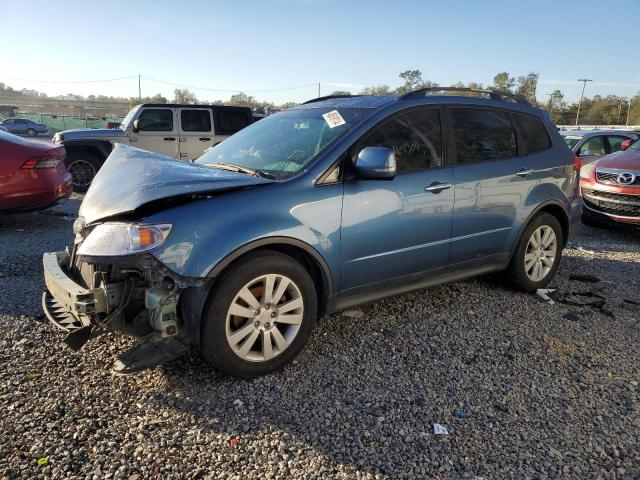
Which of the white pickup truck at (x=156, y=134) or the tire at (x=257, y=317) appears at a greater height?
the white pickup truck at (x=156, y=134)

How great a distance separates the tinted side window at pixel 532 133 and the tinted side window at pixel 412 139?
3.59ft

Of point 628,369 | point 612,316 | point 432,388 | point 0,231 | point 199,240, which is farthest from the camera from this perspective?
point 0,231

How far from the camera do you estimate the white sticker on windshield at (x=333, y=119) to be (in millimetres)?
3547

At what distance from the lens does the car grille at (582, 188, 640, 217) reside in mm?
7031

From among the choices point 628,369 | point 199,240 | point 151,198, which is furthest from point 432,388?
point 151,198

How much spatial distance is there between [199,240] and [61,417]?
1.20m

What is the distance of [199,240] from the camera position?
2711 millimetres

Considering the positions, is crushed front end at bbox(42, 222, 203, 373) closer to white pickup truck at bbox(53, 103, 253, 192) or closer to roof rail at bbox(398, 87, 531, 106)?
roof rail at bbox(398, 87, 531, 106)

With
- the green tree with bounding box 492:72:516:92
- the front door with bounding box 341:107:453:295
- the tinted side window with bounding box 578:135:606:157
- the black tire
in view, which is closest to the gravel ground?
the front door with bounding box 341:107:453:295

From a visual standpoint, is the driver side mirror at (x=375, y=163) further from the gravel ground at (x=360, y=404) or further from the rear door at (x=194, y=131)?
the rear door at (x=194, y=131)

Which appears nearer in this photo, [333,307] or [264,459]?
[264,459]

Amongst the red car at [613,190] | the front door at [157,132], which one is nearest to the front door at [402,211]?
the red car at [613,190]

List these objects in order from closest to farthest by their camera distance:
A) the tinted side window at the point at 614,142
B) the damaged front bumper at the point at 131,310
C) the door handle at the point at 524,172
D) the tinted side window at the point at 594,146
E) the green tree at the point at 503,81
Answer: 1. the damaged front bumper at the point at 131,310
2. the door handle at the point at 524,172
3. the tinted side window at the point at 614,142
4. the tinted side window at the point at 594,146
5. the green tree at the point at 503,81

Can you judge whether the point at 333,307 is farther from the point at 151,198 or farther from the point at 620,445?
the point at 620,445
